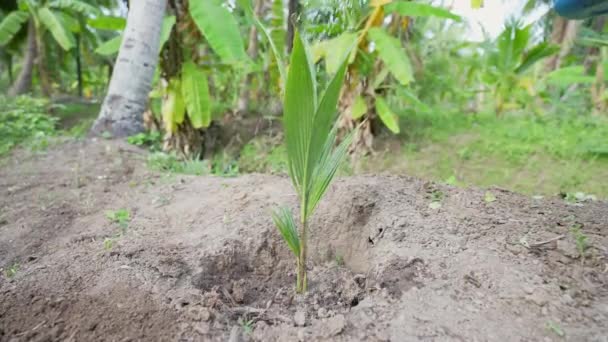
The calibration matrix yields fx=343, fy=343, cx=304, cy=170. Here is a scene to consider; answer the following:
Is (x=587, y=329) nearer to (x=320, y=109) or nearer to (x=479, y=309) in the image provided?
(x=479, y=309)

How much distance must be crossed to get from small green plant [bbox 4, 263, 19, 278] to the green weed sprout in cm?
105

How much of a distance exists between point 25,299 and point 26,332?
0.18 meters

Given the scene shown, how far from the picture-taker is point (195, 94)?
402 cm

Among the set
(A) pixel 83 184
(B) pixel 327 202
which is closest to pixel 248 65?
(A) pixel 83 184

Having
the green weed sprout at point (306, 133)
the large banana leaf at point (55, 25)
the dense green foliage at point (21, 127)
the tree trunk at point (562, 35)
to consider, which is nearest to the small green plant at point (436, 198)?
the green weed sprout at point (306, 133)

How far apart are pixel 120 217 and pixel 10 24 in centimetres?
929

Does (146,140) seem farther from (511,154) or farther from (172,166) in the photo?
(511,154)

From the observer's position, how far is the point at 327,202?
181 centimetres

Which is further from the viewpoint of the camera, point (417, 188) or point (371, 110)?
point (371, 110)

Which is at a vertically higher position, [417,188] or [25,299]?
[417,188]

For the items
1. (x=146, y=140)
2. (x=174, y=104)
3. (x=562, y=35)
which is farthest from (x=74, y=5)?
(x=562, y=35)

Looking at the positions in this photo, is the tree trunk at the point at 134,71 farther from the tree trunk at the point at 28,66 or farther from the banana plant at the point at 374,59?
the tree trunk at the point at 28,66

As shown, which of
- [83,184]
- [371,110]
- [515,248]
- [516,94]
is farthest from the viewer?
[516,94]

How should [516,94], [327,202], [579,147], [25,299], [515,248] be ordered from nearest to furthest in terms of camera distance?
[25,299] → [515,248] → [327,202] → [579,147] → [516,94]
